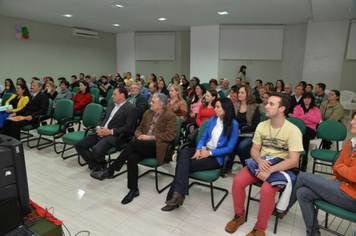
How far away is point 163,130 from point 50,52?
879 cm

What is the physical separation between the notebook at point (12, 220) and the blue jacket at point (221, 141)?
5.60ft

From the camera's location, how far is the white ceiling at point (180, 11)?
19.9 feet

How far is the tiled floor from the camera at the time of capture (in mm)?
2240

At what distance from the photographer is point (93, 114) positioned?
12.4 ft

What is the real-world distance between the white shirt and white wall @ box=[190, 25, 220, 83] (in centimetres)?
720

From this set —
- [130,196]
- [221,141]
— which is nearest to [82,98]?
[130,196]

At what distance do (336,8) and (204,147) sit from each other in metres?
6.13

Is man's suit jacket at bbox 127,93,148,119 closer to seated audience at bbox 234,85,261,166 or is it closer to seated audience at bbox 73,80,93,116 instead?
seated audience at bbox 73,80,93,116

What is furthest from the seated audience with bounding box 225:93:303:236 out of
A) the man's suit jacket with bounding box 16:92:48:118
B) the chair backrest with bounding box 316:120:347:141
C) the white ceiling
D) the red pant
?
the white ceiling

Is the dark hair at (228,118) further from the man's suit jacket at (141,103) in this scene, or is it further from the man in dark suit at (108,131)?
the man's suit jacket at (141,103)

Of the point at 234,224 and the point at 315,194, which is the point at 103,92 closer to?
the point at 234,224

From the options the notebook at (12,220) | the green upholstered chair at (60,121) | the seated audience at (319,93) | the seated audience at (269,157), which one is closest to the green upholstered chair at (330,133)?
the seated audience at (269,157)

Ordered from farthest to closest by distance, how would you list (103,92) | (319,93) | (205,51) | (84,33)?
(84,33) < (205,51) < (103,92) < (319,93)

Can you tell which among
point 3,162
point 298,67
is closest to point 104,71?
point 298,67
